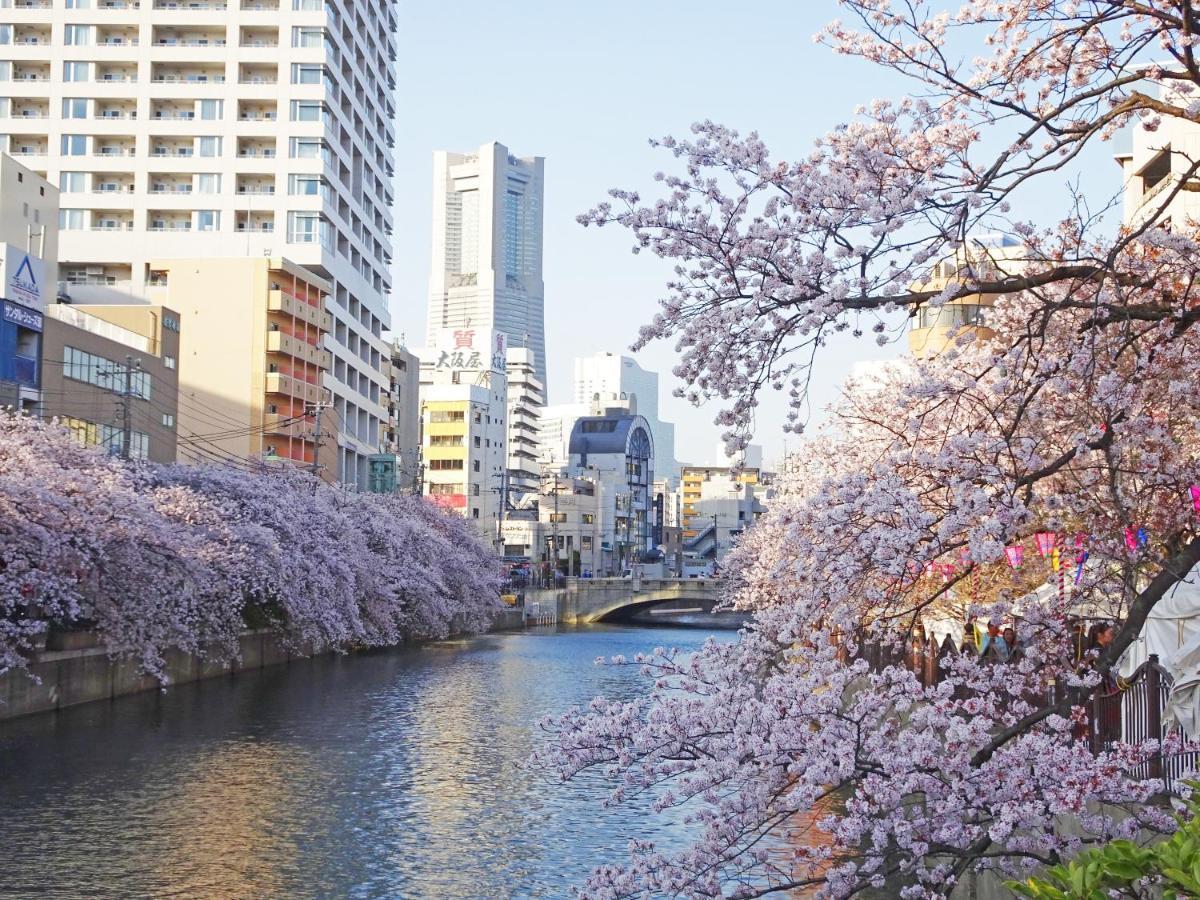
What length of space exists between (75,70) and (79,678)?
53773 millimetres

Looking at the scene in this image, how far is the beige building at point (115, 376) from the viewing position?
47.2 metres

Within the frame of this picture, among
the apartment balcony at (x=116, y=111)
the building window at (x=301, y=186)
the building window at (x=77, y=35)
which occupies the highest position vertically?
the building window at (x=77, y=35)

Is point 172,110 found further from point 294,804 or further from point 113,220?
point 294,804

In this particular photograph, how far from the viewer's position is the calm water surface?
17688mm

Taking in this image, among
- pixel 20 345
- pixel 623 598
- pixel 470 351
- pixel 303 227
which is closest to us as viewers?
pixel 20 345

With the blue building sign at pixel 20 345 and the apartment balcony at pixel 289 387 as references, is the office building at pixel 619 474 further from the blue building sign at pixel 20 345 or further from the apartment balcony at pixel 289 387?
the blue building sign at pixel 20 345

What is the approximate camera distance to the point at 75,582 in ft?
97.6

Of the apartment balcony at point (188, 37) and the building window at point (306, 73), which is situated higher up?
the apartment balcony at point (188, 37)

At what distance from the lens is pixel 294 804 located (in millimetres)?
22312

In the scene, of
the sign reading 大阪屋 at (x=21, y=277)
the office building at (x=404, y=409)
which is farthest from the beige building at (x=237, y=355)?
the office building at (x=404, y=409)

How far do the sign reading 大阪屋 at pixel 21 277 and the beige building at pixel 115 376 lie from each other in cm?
135

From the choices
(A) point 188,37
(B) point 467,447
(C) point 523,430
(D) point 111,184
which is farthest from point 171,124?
(C) point 523,430

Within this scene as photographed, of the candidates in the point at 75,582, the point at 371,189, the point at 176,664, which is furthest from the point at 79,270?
the point at 75,582

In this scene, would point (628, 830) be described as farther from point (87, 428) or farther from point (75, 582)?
point (87, 428)
